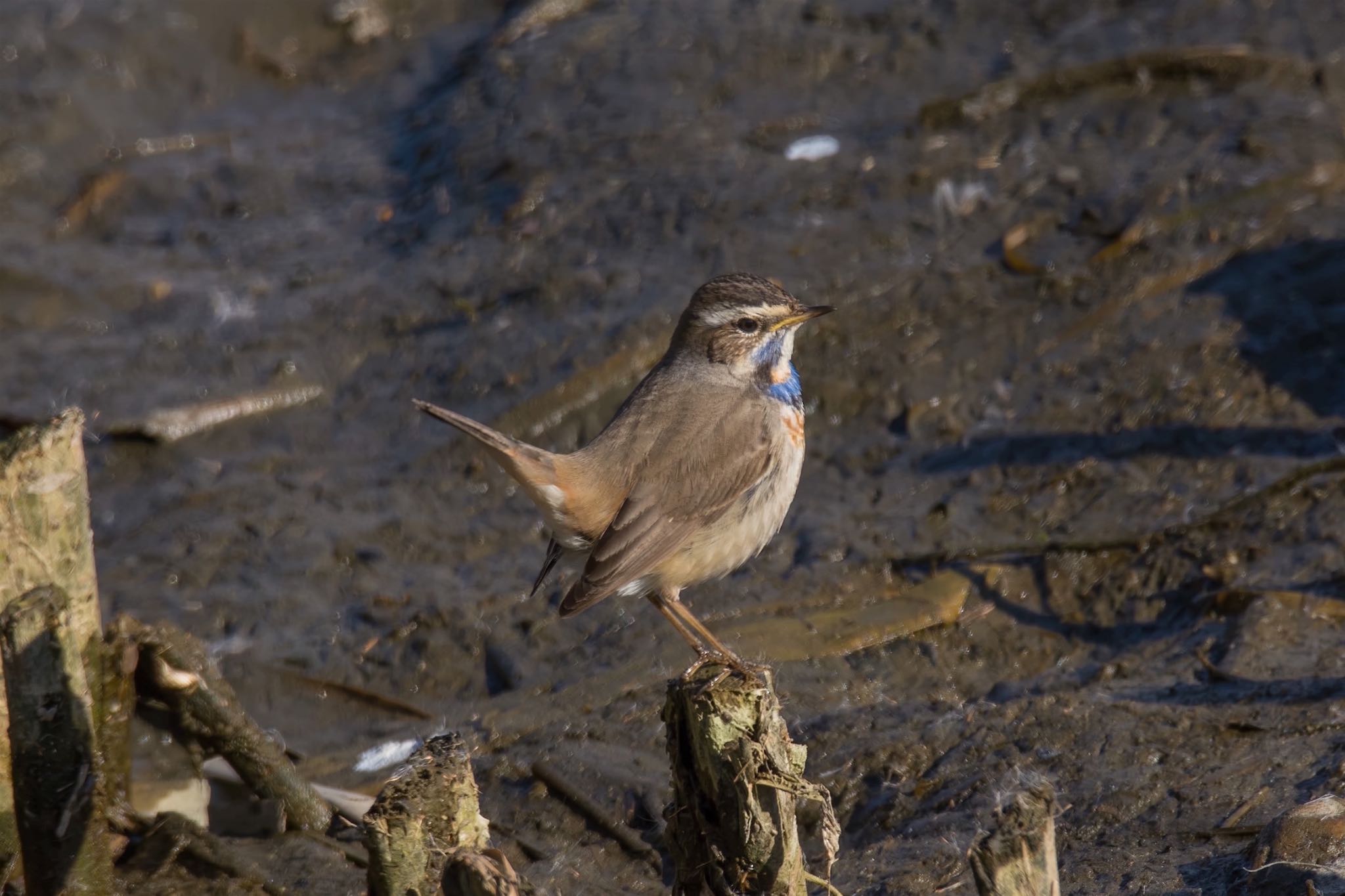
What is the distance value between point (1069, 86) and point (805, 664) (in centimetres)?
524

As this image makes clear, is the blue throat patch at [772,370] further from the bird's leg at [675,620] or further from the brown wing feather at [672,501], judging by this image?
the bird's leg at [675,620]

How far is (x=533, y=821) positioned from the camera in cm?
623

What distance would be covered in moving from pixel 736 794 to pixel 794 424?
8.21 ft

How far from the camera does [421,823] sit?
409 centimetres

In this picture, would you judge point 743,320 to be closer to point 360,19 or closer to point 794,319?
point 794,319

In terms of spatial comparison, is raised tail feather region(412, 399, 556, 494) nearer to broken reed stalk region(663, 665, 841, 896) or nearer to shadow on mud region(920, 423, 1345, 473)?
broken reed stalk region(663, 665, 841, 896)

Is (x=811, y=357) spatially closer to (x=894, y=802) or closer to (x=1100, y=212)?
(x=1100, y=212)

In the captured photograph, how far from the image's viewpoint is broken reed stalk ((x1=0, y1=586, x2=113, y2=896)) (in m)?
4.68

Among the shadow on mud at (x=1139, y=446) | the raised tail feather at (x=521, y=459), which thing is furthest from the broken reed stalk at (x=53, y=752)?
the shadow on mud at (x=1139, y=446)

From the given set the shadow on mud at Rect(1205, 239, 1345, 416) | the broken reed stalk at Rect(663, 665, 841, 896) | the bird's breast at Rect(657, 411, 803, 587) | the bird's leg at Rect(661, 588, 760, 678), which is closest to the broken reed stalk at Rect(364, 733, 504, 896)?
the broken reed stalk at Rect(663, 665, 841, 896)

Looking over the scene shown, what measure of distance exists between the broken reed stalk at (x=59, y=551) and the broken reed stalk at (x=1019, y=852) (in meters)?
2.81

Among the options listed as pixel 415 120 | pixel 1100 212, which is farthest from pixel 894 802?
pixel 415 120

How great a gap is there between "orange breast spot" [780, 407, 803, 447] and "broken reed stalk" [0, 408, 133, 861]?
274 cm

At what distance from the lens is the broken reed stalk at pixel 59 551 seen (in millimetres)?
4941
